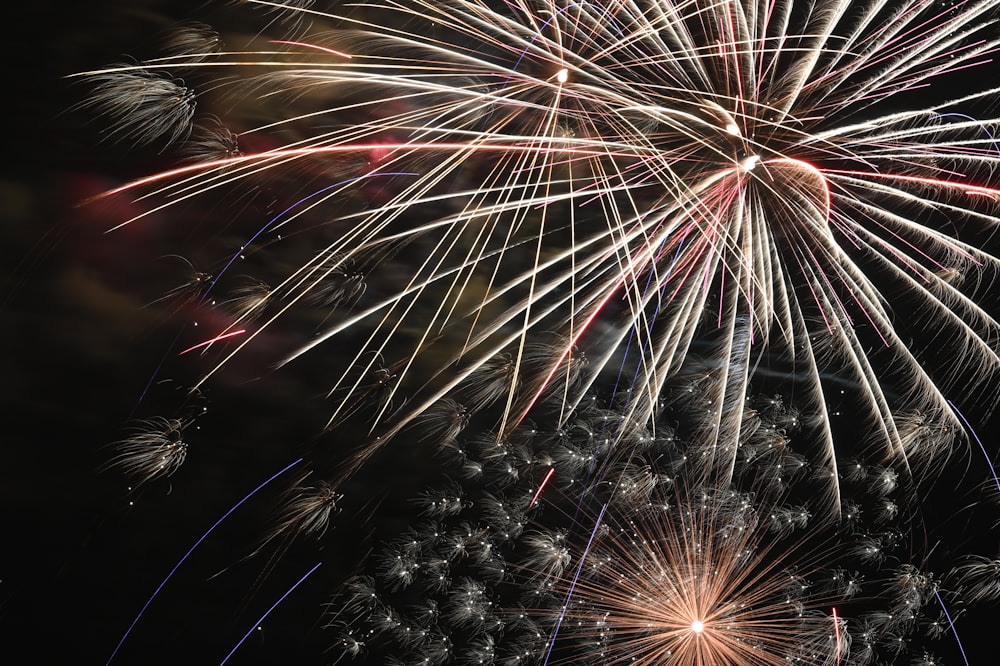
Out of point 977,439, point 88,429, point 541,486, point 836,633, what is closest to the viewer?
point 88,429

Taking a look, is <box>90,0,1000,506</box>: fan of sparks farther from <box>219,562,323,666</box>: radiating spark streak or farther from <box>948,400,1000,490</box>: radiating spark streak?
<box>219,562,323,666</box>: radiating spark streak

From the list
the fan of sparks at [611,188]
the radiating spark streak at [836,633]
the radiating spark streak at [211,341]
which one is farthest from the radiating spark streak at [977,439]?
the radiating spark streak at [211,341]

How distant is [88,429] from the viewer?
77.5 inches

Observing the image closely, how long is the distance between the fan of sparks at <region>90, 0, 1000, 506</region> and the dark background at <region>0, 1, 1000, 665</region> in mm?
155

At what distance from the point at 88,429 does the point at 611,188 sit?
1586 millimetres

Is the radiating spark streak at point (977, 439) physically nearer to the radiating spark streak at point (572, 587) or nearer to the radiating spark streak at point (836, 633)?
the radiating spark streak at point (836, 633)

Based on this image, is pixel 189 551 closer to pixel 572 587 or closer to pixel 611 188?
pixel 572 587

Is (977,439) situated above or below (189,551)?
above

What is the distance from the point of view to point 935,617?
2.49 meters

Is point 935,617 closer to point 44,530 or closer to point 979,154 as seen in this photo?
point 979,154

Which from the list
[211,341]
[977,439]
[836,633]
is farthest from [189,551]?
[977,439]

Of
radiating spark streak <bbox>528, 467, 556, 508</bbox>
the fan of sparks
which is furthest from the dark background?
radiating spark streak <bbox>528, 467, 556, 508</bbox>

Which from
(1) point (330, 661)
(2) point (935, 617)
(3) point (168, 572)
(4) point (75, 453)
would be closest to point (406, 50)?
(4) point (75, 453)

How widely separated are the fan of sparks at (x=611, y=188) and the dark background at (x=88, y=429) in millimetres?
155
